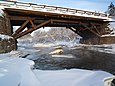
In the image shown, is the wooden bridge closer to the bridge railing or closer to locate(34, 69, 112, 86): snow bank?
the bridge railing

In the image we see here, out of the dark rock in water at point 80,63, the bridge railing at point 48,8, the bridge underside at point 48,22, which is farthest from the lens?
the bridge underside at point 48,22

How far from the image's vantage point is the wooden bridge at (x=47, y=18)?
23.2 metres

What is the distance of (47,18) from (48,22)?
61 centimetres

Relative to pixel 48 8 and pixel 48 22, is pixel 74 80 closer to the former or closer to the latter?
pixel 48 8

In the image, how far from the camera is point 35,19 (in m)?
26.3

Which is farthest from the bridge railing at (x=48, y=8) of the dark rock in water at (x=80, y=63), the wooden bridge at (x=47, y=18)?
the dark rock in water at (x=80, y=63)

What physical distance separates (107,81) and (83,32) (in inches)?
1204

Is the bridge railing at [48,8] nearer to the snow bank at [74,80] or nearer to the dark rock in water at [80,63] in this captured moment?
the dark rock in water at [80,63]

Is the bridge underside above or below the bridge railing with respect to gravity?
below

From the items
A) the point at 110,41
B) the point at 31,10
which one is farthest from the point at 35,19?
the point at 110,41

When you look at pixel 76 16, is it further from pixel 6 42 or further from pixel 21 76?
pixel 21 76

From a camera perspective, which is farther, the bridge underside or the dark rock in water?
the bridge underside

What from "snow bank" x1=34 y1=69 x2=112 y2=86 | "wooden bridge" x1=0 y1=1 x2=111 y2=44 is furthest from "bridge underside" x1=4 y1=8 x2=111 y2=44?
"snow bank" x1=34 y1=69 x2=112 y2=86

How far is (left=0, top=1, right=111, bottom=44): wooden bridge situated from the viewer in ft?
76.0
